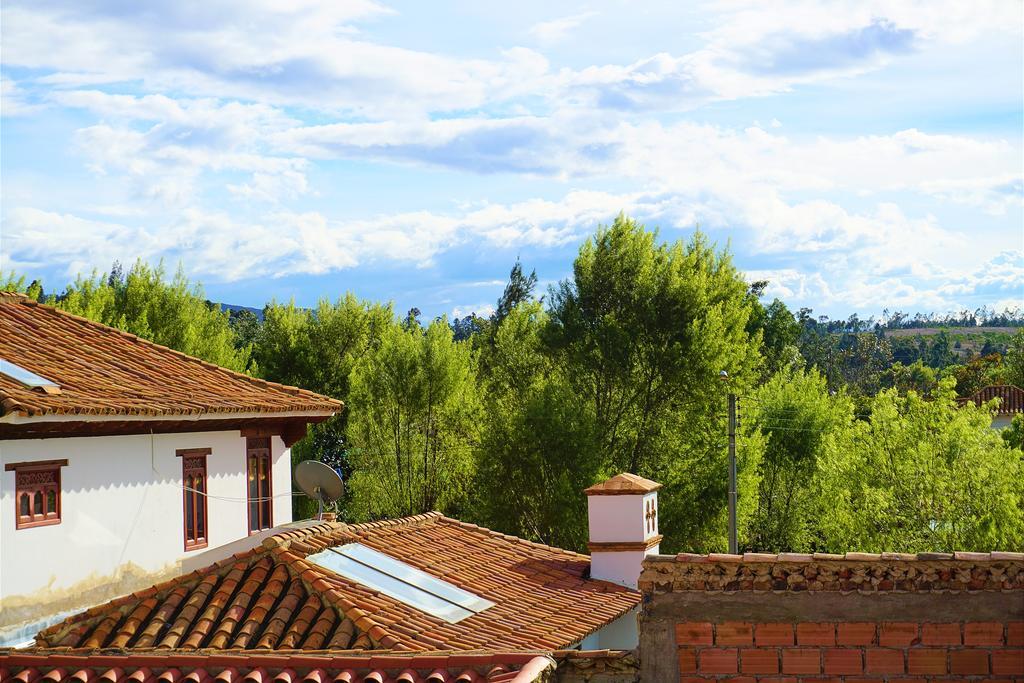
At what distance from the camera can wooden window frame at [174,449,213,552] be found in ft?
49.6

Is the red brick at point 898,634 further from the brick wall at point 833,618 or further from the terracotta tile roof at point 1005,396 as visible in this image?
the terracotta tile roof at point 1005,396

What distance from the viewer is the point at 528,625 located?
11.9m

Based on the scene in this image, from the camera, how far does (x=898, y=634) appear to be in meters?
7.09

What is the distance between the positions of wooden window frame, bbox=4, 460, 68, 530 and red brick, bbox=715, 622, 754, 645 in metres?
8.25

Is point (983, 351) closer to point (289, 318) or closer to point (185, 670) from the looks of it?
point (289, 318)

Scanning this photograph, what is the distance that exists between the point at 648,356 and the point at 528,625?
18831 mm

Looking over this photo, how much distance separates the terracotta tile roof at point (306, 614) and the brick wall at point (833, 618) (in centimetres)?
350

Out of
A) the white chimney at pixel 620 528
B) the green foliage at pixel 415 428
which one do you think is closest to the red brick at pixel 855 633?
the white chimney at pixel 620 528

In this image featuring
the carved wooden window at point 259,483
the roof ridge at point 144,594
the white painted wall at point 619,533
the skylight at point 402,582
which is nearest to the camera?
the roof ridge at point 144,594

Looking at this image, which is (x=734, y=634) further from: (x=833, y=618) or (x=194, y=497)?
(x=194, y=497)

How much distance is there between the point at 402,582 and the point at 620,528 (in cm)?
415

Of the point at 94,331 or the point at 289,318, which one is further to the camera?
the point at 289,318

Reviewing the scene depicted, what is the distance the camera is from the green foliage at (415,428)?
32.2m

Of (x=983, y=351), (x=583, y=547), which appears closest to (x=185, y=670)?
(x=583, y=547)
